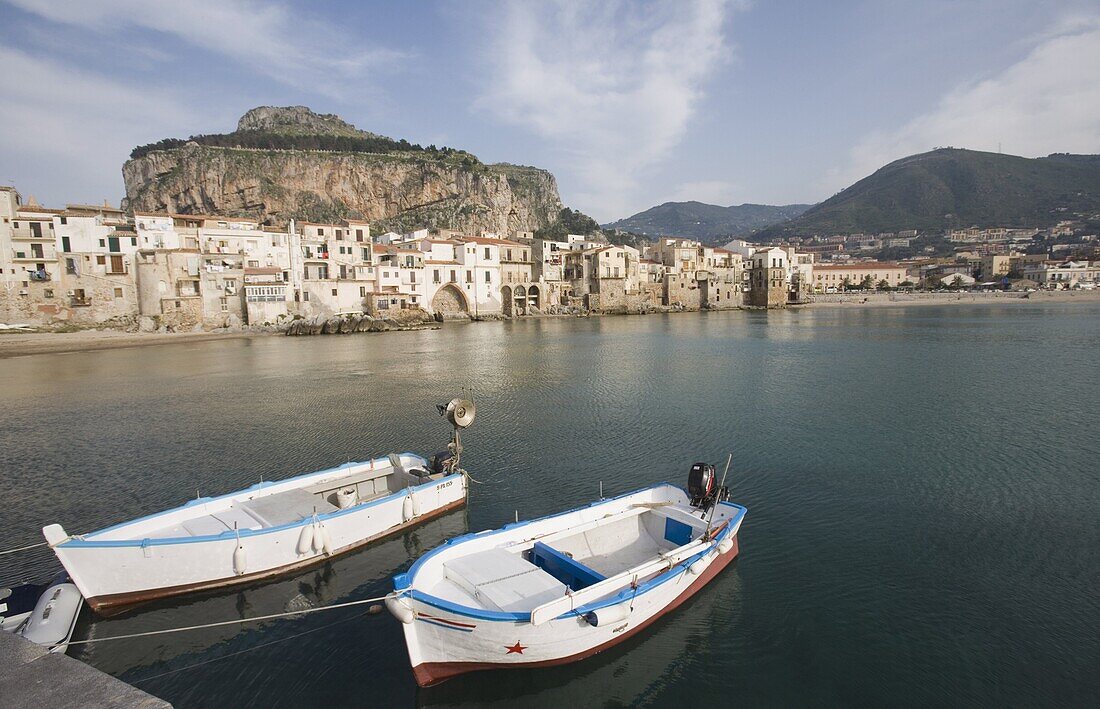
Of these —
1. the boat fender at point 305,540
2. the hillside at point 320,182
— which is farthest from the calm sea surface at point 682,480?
the hillside at point 320,182

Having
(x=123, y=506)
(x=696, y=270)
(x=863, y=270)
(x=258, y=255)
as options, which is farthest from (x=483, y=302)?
(x=863, y=270)

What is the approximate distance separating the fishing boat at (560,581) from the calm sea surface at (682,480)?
1.48 ft

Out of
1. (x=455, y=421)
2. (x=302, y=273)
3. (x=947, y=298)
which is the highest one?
(x=302, y=273)

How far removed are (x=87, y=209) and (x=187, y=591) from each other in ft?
208

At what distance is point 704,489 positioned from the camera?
9.99 metres

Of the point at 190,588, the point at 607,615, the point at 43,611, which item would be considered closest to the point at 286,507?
the point at 190,588

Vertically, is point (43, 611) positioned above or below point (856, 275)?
below

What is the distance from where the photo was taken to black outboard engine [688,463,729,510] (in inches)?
392

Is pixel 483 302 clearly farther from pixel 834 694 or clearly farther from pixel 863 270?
pixel 863 270

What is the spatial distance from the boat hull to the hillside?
112979mm

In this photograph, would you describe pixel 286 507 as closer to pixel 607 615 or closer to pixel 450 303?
pixel 607 615

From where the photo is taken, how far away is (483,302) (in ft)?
238

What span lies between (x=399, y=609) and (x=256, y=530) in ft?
13.9

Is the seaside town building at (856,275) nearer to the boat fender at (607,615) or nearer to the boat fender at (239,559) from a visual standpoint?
the boat fender at (607,615)
